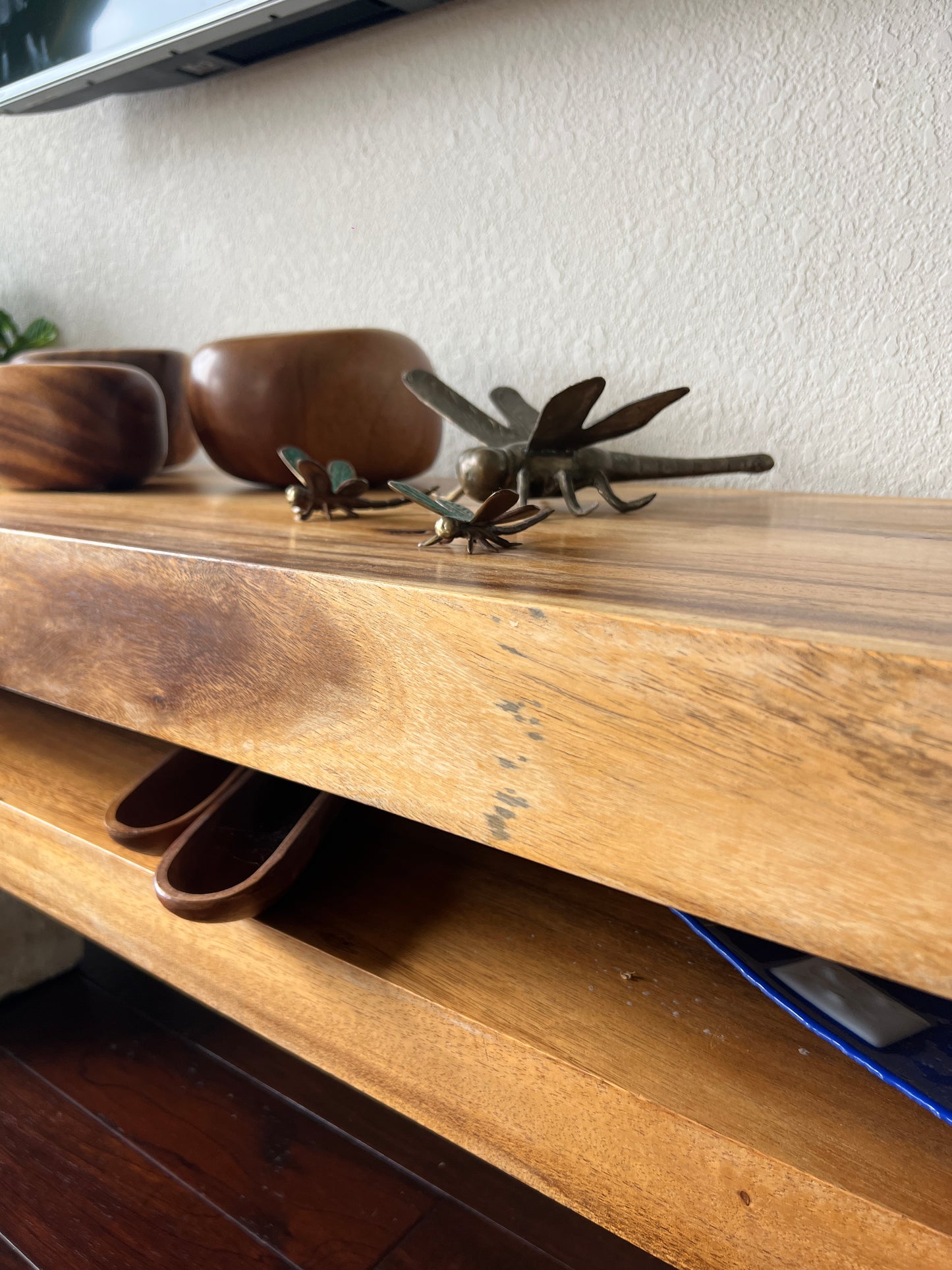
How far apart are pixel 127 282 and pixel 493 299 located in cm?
62

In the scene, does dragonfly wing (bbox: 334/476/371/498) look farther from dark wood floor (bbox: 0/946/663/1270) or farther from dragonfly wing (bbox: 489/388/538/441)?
dark wood floor (bbox: 0/946/663/1270)

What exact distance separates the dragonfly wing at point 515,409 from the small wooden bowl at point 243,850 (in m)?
0.31

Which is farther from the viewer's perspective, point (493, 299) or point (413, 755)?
point (493, 299)

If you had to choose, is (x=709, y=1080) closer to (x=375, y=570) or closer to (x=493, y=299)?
(x=375, y=570)

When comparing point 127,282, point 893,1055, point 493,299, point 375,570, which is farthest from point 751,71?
point 127,282

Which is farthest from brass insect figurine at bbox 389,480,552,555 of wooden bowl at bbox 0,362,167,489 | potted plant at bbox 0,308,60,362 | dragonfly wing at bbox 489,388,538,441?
potted plant at bbox 0,308,60,362

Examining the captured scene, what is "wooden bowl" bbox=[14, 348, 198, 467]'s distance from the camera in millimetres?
984

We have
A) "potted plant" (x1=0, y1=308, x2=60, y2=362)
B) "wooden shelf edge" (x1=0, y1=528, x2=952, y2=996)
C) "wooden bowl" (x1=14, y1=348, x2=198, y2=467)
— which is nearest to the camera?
"wooden shelf edge" (x1=0, y1=528, x2=952, y2=996)

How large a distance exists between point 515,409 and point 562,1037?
48 centimetres

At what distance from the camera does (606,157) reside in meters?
0.83

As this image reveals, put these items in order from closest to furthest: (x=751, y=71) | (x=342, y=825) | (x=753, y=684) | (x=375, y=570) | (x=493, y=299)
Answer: (x=753, y=684), (x=375, y=570), (x=342, y=825), (x=751, y=71), (x=493, y=299)

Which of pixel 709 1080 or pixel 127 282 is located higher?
pixel 127 282

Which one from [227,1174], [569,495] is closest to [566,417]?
[569,495]

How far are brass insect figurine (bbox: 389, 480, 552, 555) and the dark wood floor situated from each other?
0.49 m
